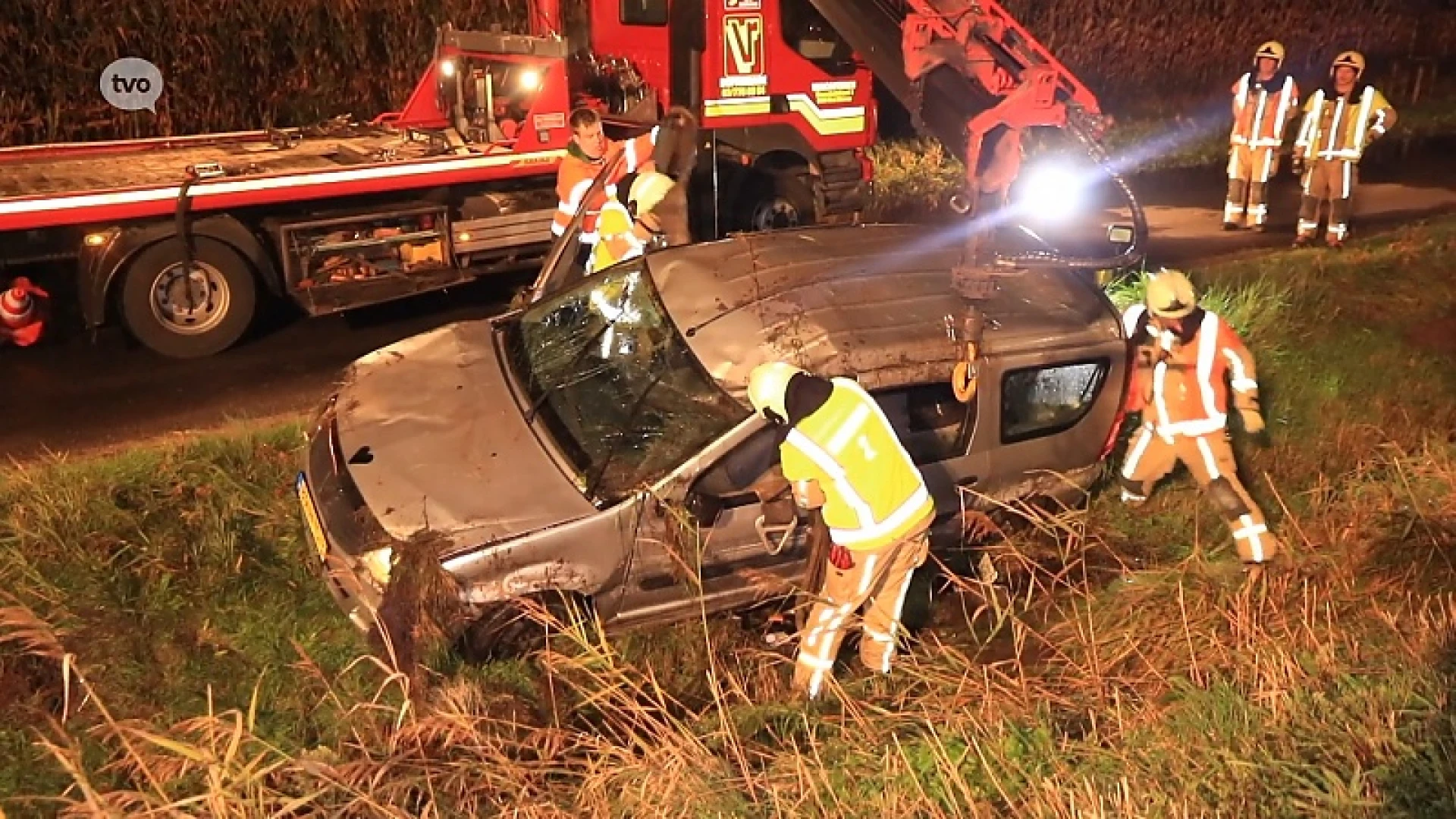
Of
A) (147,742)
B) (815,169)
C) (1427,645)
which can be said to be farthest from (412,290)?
(1427,645)

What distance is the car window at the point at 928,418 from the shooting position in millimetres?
4711

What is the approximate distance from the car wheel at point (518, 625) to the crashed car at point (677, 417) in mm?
23

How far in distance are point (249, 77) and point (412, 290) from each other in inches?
247

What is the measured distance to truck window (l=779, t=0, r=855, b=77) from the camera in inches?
349

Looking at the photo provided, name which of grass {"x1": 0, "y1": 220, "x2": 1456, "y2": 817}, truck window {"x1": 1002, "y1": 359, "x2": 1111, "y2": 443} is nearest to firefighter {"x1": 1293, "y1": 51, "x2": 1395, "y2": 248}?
grass {"x1": 0, "y1": 220, "x2": 1456, "y2": 817}

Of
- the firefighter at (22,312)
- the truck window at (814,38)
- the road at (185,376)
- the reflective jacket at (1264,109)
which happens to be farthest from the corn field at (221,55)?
the reflective jacket at (1264,109)

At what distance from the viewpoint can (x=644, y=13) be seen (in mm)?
9008

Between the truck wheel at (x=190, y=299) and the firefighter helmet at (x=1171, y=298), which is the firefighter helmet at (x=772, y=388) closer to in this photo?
the firefighter helmet at (x=1171, y=298)

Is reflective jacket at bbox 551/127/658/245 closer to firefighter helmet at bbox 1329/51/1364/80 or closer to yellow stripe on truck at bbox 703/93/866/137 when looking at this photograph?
yellow stripe on truck at bbox 703/93/866/137

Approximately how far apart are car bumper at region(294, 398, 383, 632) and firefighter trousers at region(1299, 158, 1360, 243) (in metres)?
8.52

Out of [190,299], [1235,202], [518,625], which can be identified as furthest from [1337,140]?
[190,299]

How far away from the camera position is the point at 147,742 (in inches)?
140

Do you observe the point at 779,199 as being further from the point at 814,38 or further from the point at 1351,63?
the point at 1351,63

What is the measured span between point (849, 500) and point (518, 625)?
47.7 inches
